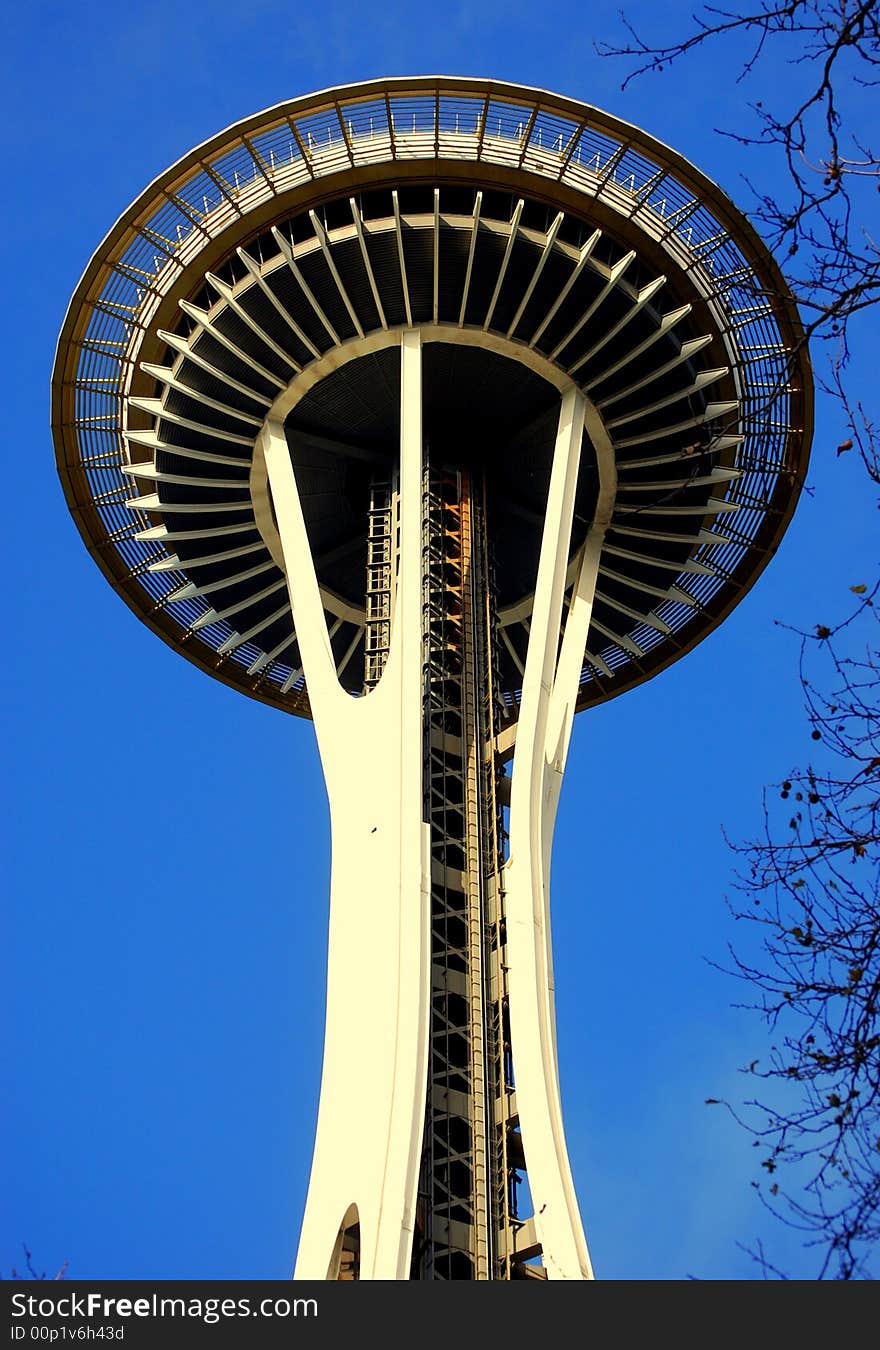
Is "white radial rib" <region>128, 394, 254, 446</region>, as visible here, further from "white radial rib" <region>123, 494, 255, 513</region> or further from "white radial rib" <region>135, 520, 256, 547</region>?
"white radial rib" <region>135, 520, 256, 547</region>

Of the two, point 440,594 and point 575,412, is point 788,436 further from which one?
point 440,594

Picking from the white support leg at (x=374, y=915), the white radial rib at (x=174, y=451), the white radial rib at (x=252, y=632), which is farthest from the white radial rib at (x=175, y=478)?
the white radial rib at (x=252, y=632)

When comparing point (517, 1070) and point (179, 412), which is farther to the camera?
point (179, 412)

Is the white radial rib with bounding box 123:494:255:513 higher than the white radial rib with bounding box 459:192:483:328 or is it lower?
lower

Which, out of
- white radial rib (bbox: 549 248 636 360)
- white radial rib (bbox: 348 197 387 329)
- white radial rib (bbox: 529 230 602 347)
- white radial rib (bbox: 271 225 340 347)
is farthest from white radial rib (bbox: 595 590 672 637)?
white radial rib (bbox: 271 225 340 347)
